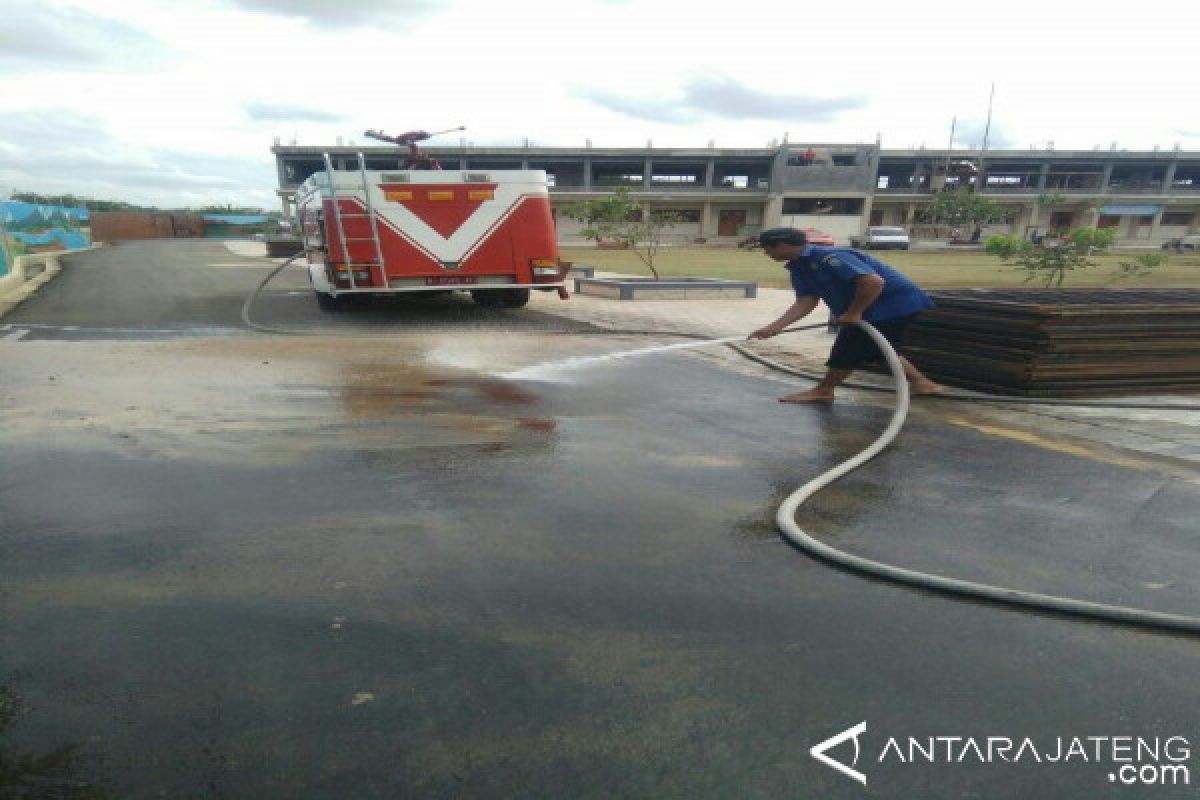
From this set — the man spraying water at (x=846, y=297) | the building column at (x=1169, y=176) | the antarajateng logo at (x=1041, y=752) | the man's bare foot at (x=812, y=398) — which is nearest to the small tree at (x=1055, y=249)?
the man spraying water at (x=846, y=297)

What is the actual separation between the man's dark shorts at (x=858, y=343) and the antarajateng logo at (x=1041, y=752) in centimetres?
407

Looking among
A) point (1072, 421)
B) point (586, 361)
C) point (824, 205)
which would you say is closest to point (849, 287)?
point (1072, 421)

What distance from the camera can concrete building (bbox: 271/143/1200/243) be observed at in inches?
2240

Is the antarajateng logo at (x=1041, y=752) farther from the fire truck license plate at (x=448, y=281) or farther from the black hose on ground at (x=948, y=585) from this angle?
the fire truck license plate at (x=448, y=281)

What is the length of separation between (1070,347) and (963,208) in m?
52.5

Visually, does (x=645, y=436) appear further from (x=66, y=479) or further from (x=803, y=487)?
(x=66, y=479)

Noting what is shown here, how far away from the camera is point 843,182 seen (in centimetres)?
5684

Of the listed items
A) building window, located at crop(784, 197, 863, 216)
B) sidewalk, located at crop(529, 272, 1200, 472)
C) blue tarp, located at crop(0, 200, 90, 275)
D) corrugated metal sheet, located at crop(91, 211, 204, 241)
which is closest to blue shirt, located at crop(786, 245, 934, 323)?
sidewalk, located at crop(529, 272, 1200, 472)

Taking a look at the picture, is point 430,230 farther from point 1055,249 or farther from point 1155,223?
point 1155,223

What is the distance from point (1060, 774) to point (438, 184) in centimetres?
1019

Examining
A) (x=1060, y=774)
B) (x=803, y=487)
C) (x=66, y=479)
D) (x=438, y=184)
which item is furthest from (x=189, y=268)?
(x=1060, y=774)

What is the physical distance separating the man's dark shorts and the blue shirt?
89mm

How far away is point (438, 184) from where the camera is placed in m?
10.4

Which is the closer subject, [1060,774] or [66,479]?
[1060,774]
